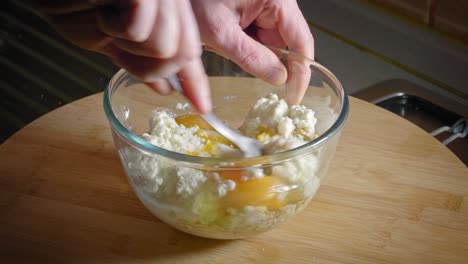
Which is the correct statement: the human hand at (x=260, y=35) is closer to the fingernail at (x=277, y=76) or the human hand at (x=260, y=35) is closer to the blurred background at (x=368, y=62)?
the fingernail at (x=277, y=76)

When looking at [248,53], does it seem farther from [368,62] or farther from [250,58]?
[368,62]

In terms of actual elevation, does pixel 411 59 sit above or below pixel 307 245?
below

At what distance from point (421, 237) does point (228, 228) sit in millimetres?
212

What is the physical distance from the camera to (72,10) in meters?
0.48

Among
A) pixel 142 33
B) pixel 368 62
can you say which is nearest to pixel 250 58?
pixel 142 33

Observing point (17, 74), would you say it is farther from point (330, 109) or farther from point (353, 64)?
point (330, 109)

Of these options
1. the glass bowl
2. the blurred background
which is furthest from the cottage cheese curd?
the blurred background

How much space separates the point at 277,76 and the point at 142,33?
0.30 m

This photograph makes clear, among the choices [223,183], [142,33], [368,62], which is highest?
[142,33]

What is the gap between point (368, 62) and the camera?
1223 millimetres

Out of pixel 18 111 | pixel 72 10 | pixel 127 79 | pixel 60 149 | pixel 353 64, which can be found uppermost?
pixel 72 10

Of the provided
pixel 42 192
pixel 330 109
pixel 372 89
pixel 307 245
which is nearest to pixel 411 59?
pixel 372 89

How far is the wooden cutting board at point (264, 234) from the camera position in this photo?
63cm

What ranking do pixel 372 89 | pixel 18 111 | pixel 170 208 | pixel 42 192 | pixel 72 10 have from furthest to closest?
pixel 18 111
pixel 372 89
pixel 42 192
pixel 170 208
pixel 72 10
